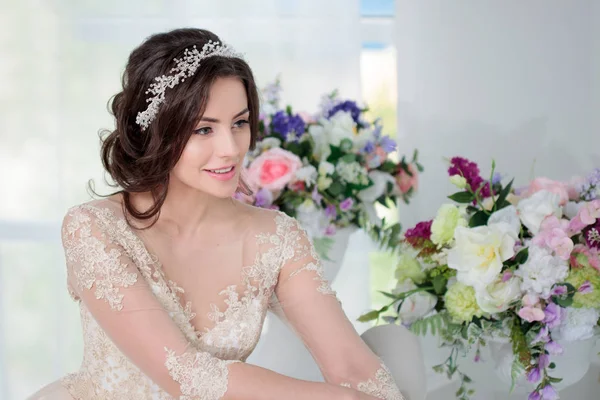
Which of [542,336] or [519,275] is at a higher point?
[519,275]

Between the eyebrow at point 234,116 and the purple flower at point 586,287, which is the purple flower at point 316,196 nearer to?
the eyebrow at point 234,116

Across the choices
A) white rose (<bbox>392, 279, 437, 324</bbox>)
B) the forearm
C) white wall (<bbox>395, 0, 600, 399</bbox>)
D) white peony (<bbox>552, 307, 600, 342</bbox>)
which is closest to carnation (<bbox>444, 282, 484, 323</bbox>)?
white rose (<bbox>392, 279, 437, 324</bbox>)

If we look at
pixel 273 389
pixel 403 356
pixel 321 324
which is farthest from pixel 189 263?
pixel 403 356

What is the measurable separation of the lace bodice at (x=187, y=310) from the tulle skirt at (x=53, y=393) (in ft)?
0.08

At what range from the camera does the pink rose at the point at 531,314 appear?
7.17ft

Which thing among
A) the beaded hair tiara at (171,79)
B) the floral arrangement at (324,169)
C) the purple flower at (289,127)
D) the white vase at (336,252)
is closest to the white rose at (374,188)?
the floral arrangement at (324,169)

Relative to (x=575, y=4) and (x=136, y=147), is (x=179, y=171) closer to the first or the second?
(x=136, y=147)

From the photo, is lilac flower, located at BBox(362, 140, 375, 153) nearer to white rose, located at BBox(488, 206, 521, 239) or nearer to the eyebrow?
white rose, located at BBox(488, 206, 521, 239)

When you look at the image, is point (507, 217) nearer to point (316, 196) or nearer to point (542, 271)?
point (542, 271)

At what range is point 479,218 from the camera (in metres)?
2.39

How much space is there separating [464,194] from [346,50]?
165cm

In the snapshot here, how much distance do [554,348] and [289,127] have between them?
52.7 inches

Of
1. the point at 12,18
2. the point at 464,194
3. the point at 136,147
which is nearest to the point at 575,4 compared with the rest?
the point at 464,194

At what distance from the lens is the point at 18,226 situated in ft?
13.3
